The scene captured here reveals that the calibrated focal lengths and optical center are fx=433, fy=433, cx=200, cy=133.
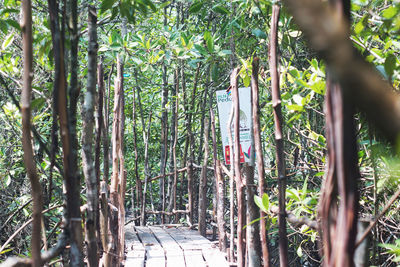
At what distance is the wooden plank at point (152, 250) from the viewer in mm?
3619

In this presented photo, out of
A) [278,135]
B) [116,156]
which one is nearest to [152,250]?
[116,156]

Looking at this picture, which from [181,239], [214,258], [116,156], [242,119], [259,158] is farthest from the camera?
[181,239]

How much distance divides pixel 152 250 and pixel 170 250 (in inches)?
6.6

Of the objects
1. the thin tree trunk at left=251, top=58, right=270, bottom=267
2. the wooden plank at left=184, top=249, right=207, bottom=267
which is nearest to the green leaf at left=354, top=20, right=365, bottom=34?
the thin tree trunk at left=251, top=58, right=270, bottom=267

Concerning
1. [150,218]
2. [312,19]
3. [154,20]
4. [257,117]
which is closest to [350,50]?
[312,19]

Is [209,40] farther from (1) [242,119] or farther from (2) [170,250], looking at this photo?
(2) [170,250]

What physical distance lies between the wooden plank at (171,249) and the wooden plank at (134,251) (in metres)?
0.22

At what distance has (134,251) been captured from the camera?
3.91 meters

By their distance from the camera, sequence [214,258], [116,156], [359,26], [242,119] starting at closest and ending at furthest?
[359,26] → [116,156] → [242,119] → [214,258]

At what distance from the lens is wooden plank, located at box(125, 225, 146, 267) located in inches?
140

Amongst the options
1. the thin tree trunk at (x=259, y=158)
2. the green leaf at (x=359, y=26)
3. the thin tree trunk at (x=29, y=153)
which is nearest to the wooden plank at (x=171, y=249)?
the thin tree trunk at (x=259, y=158)

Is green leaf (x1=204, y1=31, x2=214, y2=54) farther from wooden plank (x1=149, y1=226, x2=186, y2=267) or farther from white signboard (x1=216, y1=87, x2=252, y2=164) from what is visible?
wooden plank (x1=149, y1=226, x2=186, y2=267)

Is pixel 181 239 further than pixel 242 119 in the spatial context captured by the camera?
Yes

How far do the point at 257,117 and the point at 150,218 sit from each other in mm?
8442
